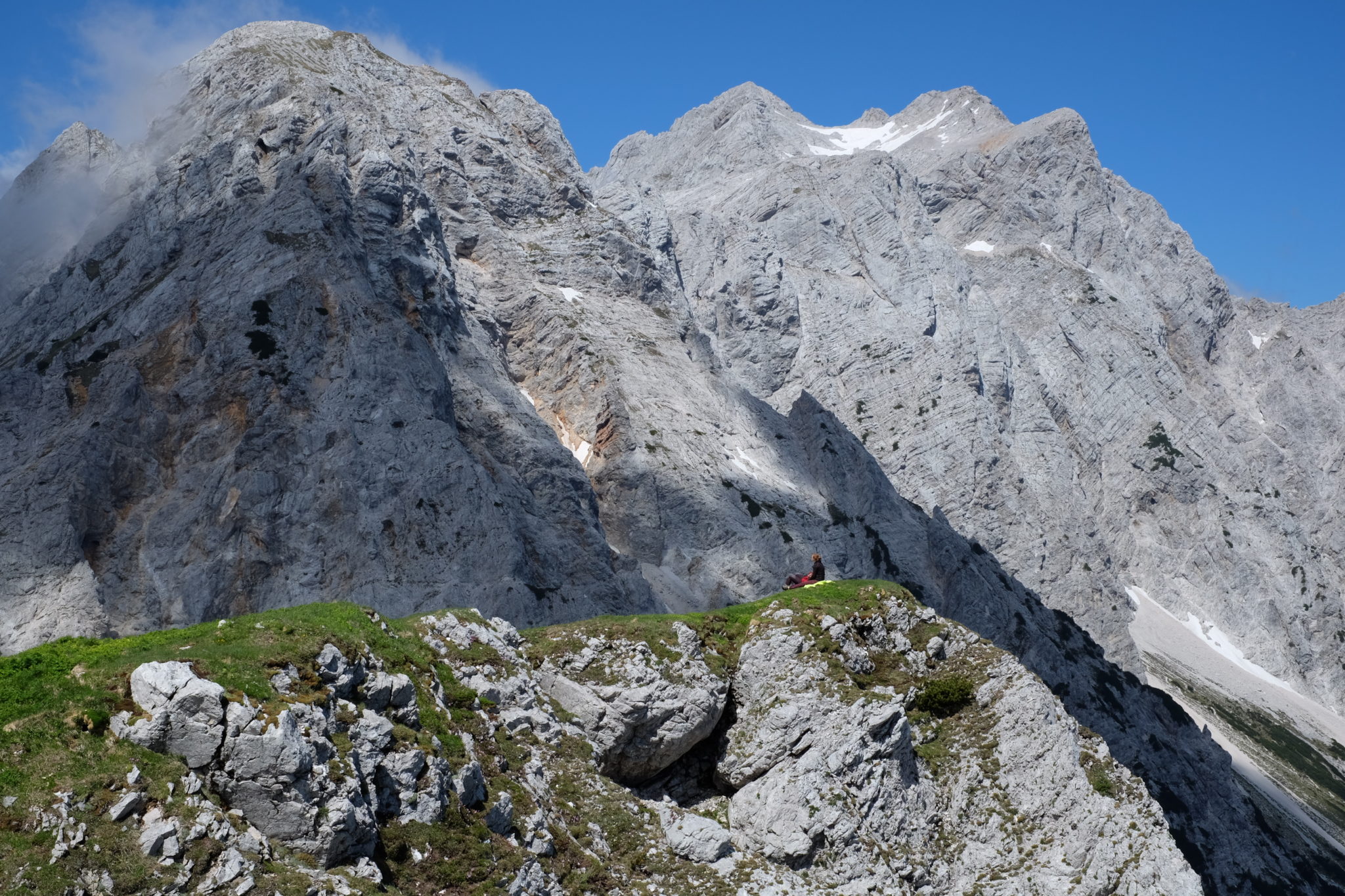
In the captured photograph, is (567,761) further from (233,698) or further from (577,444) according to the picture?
(577,444)

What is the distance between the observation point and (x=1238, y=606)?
551 ft

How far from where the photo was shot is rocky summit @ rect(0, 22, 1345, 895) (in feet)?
64.1

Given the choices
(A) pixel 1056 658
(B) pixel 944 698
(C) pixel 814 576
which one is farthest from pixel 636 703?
(A) pixel 1056 658

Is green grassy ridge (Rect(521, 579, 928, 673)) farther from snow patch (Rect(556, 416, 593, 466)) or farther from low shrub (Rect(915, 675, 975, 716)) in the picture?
snow patch (Rect(556, 416, 593, 466))

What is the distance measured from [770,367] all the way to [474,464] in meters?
91.8

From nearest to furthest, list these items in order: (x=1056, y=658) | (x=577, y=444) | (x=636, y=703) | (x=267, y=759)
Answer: (x=267, y=759)
(x=636, y=703)
(x=577, y=444)
(x=1056, y=658)

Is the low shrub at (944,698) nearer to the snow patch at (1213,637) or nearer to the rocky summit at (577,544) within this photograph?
the rocky summit at (577,544)

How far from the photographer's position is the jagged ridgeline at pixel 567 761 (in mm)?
16234

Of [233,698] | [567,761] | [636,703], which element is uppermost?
[233,698]

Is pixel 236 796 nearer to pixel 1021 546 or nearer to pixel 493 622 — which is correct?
pixel 493 622

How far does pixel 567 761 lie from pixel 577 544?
43.6m

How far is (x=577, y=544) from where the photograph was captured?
67.8 m

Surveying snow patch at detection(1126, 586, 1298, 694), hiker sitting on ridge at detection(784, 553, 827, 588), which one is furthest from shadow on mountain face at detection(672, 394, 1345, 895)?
snow patch at detection(1126, 586, 1298, 694)

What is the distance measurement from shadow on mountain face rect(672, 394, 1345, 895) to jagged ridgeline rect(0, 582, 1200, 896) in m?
55.9
